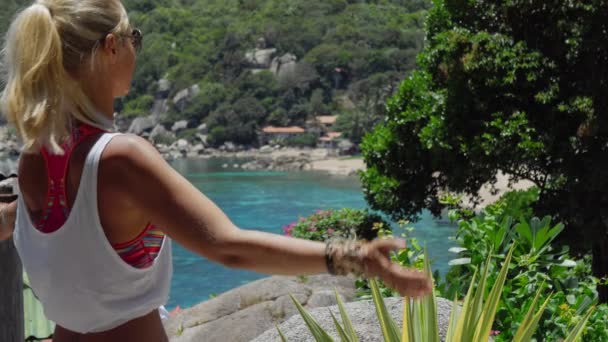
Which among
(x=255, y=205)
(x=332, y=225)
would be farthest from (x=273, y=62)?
(x=332, y=225)

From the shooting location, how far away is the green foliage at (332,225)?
9148mm

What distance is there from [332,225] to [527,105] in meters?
3.09

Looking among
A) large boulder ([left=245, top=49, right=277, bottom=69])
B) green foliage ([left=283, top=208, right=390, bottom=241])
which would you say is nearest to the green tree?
green foliage ([left=283, top=208, right=390, bottom=241])

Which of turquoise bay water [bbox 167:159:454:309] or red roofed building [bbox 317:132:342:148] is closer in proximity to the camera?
turquoise bay water [bbox 167:159:454:309]

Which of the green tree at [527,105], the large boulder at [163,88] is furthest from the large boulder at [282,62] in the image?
the green tree at [527,105]

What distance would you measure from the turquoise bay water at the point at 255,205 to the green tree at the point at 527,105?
576 inches

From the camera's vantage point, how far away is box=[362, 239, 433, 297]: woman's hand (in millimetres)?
1080

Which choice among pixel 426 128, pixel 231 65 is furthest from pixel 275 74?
pixel 426 128

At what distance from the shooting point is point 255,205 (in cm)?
4828

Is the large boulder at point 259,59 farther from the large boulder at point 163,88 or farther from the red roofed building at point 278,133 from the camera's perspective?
the red roofed building at point 278,133

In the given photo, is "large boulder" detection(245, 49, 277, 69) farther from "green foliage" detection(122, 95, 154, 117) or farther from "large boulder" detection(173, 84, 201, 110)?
"green foliage" detection(122, 95, 154, 117)

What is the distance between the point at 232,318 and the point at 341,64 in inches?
3150

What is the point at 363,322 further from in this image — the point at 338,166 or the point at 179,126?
the point at 179,126

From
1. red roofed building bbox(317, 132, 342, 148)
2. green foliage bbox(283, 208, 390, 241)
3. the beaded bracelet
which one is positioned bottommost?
red roofed building bbox(317, 132, 342, 148)
